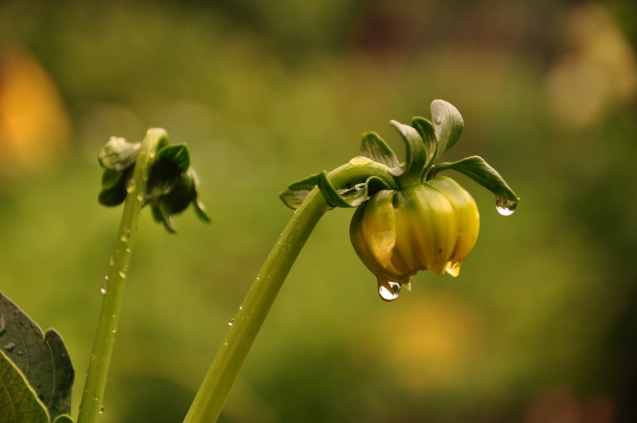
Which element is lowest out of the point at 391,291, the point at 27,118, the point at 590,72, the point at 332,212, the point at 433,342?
the point at 391,291

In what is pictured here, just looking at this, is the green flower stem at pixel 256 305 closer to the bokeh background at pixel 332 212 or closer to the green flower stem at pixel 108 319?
the green flower stem at pixel 108 319

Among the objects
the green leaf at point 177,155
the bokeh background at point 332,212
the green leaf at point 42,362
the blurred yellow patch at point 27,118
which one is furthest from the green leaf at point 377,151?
the blurred yellow patch at point 27,118

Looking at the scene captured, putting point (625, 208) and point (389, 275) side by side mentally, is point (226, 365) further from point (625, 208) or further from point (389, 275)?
point (625, 208)

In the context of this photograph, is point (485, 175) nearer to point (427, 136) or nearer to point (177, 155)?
point (427, 136)

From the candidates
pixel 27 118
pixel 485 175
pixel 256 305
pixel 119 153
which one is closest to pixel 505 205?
pixel 485 175

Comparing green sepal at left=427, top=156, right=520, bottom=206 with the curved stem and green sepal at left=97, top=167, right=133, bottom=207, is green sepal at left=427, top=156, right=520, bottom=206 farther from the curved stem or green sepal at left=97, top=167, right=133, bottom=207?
green sepal at left=97, top=167, right=133, bottom=207

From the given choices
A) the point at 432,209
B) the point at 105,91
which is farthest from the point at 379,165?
the point at 105,91

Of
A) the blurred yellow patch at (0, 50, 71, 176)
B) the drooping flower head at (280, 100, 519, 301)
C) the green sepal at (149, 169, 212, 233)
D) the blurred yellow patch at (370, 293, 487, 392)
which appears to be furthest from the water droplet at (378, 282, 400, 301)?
the blurred yellow patch at (0, 50, 71, 176)
